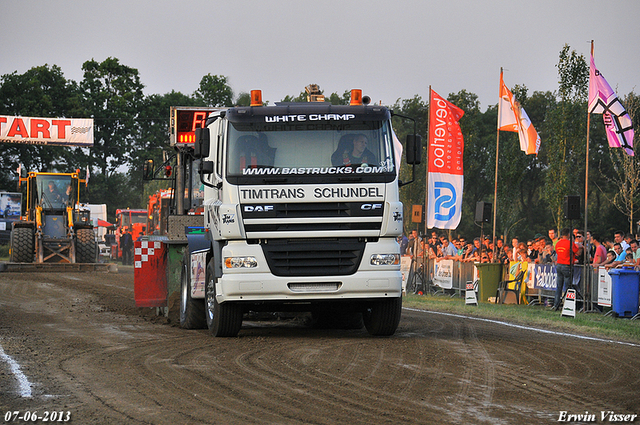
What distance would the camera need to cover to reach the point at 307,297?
10812 mm

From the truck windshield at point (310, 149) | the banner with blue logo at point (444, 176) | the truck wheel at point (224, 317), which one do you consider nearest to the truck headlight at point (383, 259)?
the truck windshield at point (310, 149)

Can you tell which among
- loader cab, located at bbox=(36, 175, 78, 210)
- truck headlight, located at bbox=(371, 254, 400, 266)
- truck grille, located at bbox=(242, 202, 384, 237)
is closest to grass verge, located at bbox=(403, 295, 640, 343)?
truck headlight, located at bbox=(371, 254, 400, 266)

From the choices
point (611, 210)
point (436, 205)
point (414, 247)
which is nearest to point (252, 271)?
point (436, 205)

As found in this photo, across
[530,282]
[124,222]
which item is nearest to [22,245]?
[124,222]

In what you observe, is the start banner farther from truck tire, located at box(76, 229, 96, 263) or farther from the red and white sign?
the red and white sign

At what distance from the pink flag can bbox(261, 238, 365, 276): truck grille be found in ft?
33.7

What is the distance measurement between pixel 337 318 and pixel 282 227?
135 inches

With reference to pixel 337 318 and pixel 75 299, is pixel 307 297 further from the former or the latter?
pixel 75 299

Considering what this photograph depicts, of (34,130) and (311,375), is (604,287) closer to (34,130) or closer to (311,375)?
(311,375)

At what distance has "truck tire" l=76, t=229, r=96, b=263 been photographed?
33438 mm

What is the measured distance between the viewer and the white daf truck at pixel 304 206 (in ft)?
35.2

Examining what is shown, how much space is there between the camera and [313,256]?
10.8 metres

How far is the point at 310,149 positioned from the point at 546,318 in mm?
7253

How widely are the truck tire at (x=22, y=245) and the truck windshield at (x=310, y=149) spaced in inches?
915
